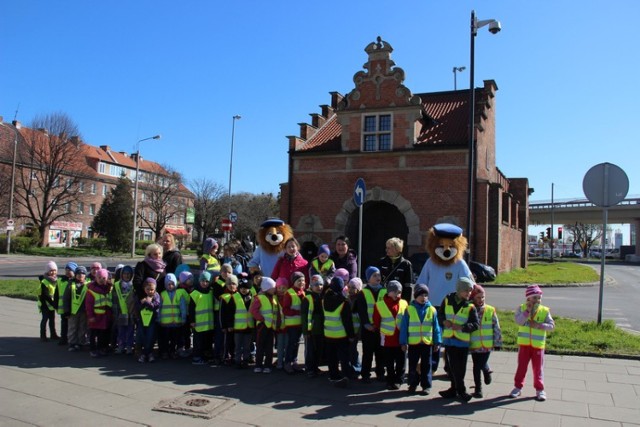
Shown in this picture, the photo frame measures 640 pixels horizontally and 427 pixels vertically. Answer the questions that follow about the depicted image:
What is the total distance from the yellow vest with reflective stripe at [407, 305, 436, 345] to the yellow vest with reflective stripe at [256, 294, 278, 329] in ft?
6.77

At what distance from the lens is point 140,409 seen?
5.42m

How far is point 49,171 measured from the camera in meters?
49.6

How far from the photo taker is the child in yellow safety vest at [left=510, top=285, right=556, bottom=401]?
19.5 ft

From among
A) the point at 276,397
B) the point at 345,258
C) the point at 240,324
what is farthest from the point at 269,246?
the point at 276,397

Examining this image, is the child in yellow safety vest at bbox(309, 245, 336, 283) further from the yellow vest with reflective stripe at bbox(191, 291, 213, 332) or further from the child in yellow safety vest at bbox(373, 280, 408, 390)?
the yellow vest with reflective stripe at bbox(191, 291, 213, 332)

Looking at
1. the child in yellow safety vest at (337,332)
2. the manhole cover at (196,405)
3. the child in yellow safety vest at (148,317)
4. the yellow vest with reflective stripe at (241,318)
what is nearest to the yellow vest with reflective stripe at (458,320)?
the child in yellow safety vest at (337,332)

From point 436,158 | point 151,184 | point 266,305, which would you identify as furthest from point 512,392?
point 151,184

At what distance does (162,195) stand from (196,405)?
2278 inches

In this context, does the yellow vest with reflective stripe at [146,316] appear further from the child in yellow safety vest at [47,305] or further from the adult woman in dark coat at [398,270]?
the adult woman in dark coat at [398,270]

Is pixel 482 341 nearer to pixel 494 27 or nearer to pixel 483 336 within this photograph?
pixel 483 336

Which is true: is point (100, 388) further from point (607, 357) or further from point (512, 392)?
point (607, 357)

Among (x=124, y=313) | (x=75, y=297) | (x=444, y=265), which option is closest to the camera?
(x=444, y=265)

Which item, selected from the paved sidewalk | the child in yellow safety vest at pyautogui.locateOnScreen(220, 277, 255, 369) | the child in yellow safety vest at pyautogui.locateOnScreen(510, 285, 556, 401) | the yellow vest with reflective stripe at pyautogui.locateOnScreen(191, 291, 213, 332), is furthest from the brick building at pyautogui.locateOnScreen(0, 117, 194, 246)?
the child in yellow safety vest at pyautogui.locateOnScreen(510, 285, 556, 401)

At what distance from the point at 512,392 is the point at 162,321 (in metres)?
5.12
